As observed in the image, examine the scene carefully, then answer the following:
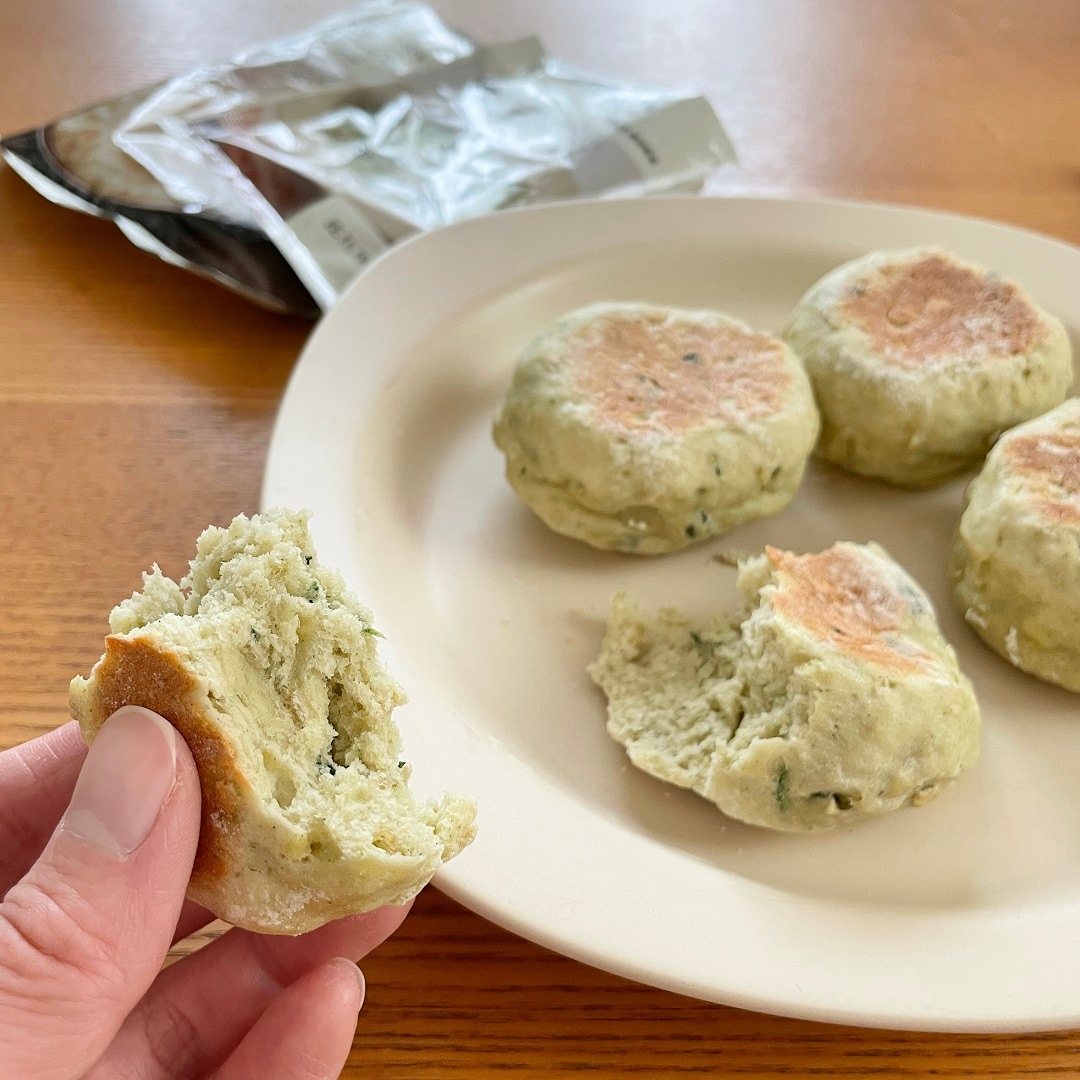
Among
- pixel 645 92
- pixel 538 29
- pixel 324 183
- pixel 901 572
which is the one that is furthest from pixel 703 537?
pixel 538 29

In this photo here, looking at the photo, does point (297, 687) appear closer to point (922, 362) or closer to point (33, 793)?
point (33, 793)

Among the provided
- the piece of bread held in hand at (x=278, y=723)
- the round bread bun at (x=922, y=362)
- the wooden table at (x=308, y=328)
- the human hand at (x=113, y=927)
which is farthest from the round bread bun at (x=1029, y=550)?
the human hand at (x=113, y=927)

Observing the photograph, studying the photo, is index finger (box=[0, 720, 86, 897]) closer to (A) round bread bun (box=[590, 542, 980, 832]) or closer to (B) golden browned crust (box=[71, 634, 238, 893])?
(B) golden browned crust (box=[71, 634, 238, 893])

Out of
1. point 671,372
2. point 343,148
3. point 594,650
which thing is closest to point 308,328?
point 343,148

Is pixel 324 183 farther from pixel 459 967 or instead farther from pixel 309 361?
pixel 459 967

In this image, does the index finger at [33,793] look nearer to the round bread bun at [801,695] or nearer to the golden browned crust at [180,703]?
the golden browned crust at [180,703]

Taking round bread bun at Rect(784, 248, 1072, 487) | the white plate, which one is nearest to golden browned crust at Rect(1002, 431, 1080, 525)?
round bread bun at Rect(784, 248, 1072, 487)
